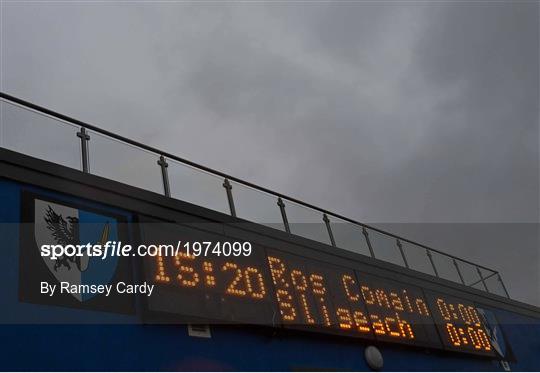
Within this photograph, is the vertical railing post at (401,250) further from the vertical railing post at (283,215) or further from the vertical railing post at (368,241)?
the vertical railing post at (283,215)

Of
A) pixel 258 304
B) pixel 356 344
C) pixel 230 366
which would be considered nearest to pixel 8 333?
pixel 230 366

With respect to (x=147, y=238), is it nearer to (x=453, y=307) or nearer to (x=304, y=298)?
(x=304, y=298)

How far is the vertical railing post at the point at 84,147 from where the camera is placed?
240 inches

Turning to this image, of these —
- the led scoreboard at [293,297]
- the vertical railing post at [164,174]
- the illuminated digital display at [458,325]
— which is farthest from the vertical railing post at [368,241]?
the vertical railing post at [164,174]

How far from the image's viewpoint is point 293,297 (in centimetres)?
676

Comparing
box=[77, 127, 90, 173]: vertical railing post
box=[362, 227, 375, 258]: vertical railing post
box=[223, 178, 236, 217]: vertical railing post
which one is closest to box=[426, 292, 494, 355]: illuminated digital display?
box=[362, 227, 375, 258]: vertical railing post

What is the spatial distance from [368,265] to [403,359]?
5.67ft

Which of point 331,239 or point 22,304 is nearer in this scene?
point 22,304

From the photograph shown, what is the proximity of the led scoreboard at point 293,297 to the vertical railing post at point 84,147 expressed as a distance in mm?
986

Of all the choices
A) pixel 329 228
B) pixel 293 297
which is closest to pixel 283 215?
pixel 329 228

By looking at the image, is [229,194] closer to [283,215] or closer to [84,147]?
[283,215]

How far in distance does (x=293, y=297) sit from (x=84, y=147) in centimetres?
320

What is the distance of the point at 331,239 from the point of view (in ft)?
29.0

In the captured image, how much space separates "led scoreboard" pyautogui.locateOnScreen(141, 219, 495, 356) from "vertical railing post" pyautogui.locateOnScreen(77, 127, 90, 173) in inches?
38.8
